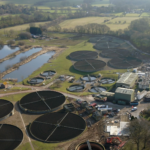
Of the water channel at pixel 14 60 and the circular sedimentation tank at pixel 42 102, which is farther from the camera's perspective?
the water channel at pixel 14 60

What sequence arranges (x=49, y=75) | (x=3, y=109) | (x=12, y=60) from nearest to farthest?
(x=3, y=109), (x=49, y=75), (x=12, y=60)

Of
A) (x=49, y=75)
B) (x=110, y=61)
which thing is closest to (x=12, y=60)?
(x=49, y=75)

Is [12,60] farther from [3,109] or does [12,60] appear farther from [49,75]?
[3,109]

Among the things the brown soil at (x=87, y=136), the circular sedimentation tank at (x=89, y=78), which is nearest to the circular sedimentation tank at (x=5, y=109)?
the brown soil at (x=87, y=136)

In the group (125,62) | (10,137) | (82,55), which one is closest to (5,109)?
(10,137)

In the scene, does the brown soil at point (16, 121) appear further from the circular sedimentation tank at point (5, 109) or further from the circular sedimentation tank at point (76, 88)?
the circular sedimentation tank at point (76, 88)
